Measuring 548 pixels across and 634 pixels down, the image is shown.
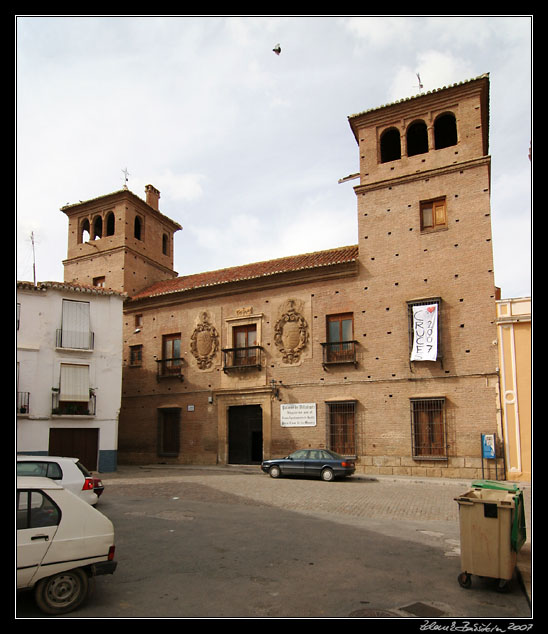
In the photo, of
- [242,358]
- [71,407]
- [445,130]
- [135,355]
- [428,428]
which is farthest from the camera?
[135,355]

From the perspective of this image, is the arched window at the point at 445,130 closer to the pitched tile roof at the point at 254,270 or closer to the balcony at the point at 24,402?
the pitched tile roof at the point at 254,270

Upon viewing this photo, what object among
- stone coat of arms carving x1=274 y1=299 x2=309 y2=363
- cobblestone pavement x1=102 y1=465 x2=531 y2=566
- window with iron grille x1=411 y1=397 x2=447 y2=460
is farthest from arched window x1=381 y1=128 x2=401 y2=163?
cobblestone pavement x1=102 y1=465 x2=531 y2=566

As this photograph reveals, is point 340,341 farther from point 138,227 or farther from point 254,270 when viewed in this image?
point 138,227

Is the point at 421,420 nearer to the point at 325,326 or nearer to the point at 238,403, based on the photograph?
the point at 325,326

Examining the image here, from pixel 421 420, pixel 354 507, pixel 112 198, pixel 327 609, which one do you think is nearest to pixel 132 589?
pixel 327 609

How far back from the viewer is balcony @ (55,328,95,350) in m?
22.8

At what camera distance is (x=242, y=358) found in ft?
85.7

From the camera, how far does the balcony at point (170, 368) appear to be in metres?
28.0

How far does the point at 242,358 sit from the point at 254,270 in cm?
474

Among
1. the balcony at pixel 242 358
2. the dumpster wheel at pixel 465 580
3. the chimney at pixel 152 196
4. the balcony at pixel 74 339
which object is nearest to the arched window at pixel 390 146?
the balcony at pixel 242 358

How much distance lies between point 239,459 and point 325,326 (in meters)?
7.58

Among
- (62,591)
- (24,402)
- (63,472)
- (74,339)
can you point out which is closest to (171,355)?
(74,339)

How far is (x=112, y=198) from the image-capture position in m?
32.8

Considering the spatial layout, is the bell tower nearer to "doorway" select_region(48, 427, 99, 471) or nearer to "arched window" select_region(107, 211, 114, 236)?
"arched window" select_region(107, 211, 114, 236)
